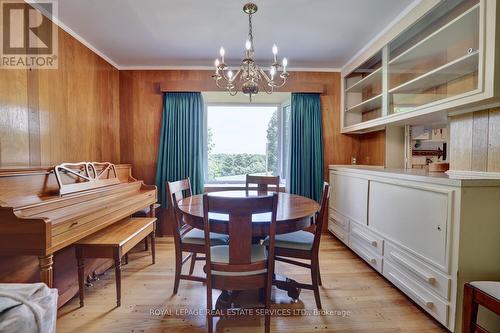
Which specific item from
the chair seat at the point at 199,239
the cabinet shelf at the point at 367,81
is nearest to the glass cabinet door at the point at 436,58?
the cabinet shelf at the point at 367,81

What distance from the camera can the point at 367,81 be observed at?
2.88m

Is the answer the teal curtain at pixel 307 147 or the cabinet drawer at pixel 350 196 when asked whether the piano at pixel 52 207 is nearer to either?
the teal curtain at pixel 307 147

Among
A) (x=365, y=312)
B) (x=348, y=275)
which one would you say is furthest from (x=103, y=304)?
(x=348, y=275)

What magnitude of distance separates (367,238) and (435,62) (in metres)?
1.68

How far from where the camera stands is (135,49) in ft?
9.34

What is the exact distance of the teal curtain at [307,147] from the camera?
3393 mm

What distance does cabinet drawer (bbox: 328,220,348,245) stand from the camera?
2.91 m

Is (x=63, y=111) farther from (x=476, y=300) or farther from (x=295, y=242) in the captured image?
(x=476, y=300)

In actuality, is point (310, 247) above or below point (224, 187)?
below

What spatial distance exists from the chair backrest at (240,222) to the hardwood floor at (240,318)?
525 mm

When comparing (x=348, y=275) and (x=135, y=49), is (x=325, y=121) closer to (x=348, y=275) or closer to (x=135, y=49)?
(x=348, y=275)

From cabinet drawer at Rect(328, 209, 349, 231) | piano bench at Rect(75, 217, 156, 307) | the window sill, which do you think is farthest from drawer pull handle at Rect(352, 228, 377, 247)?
piano bench at Rect(75, 217, 156, 307)

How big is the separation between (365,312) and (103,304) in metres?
2.01

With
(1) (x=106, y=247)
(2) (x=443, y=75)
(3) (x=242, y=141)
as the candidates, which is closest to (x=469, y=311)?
(2) (x=443, y=75)
